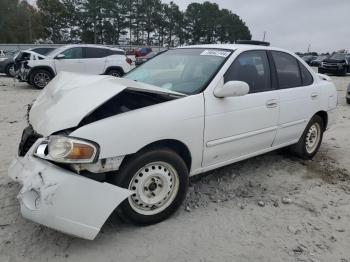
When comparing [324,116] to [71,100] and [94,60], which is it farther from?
[94,60]

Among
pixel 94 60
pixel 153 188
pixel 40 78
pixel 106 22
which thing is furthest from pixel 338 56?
pixel 106 22

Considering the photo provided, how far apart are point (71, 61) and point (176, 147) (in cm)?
1162

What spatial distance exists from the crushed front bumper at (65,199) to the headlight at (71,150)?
0.09 metres

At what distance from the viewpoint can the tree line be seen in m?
55.8

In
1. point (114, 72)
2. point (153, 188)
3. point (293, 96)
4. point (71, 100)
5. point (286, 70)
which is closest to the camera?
point (71, 100)

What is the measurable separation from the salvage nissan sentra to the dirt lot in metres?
0.24

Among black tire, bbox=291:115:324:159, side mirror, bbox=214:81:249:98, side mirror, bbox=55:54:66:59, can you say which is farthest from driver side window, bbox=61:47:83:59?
side mirror, bbox=214:81:249:98

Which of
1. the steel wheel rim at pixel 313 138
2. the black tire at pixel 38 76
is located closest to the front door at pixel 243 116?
the steel wheel rim at pixel 313 138

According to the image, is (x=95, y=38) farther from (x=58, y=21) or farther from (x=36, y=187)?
(x=36, y=187)

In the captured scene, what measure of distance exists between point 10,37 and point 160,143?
58845 mm

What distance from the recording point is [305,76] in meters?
5.11

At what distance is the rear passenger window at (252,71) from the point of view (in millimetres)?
4045

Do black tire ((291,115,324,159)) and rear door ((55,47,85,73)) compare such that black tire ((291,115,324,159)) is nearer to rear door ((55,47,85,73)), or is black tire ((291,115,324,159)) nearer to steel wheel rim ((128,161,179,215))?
steel wheel rim ((128,161,179,215))

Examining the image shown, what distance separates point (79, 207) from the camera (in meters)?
2.83
